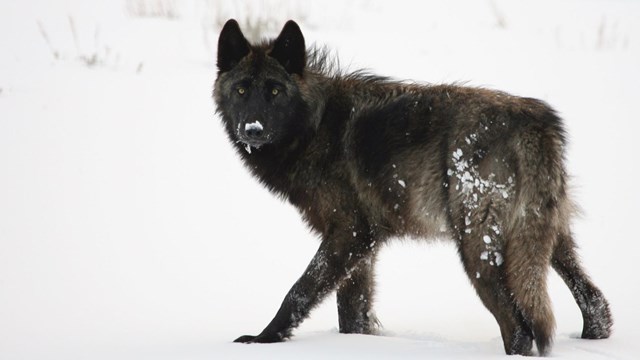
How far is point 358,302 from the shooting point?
225 inches

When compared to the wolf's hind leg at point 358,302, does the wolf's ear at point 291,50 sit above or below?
above

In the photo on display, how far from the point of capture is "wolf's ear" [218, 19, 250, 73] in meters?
5.70

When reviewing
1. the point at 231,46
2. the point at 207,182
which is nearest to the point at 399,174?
the point at 231,46

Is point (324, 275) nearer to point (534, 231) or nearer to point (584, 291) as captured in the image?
point (534, 231)

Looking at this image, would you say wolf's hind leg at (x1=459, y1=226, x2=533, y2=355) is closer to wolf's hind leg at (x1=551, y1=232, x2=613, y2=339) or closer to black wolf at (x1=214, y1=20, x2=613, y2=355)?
black wolf at (x1=214, y1=20, x2=613, y2=355)

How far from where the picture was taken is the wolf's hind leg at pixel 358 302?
18.6 ft

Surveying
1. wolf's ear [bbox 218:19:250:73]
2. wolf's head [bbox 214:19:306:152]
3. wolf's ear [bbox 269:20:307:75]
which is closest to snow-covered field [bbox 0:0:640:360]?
wolf's head [bbox 214:19:306:152]

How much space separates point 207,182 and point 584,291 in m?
4.88

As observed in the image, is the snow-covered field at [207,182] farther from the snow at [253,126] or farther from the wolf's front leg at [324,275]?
the snow at [253,126]

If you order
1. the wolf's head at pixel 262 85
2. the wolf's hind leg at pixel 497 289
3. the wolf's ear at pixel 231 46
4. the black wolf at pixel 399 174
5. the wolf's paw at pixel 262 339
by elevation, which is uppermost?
the wolf's ear at pixel 231 46

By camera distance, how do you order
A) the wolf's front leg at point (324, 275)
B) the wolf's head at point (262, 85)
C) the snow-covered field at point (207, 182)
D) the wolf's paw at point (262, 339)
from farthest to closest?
the snow-covered field at point (207, 182), the wolf's head at point (262, 85), the wolf's front leg at point (324, 275), the wolf's paw at point (262, 339)

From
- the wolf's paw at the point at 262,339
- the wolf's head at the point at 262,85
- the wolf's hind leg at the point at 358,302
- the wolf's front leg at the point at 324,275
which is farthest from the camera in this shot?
the wolf's hind leg at the point at 358,302

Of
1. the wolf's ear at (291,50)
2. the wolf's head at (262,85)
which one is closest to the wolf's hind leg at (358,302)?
the wolf's head at (262,85)

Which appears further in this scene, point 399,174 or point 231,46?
point 231,46
